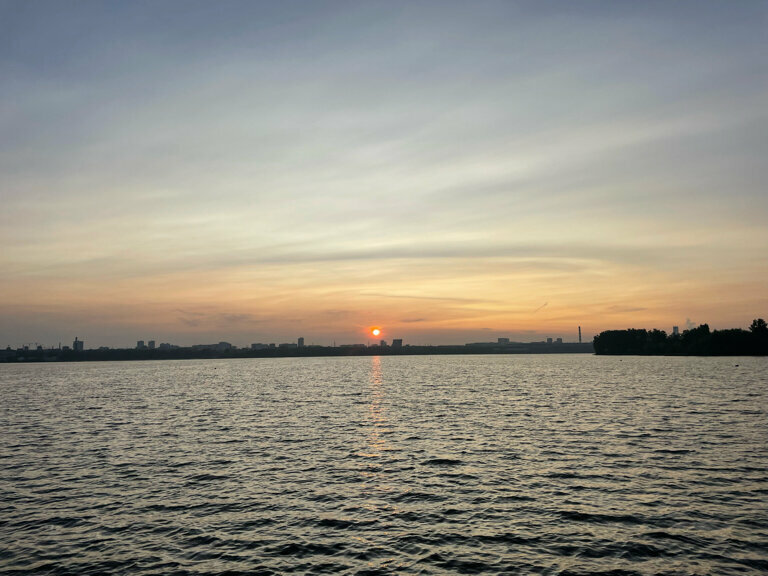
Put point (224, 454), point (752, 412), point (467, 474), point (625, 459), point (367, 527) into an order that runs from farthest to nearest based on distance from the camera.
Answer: point (752, 412), point (224, 454), point (625, 459), point (467, 474), point (367, 527)

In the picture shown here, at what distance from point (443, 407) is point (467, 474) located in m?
48.5

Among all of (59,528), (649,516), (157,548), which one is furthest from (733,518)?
(59,528)

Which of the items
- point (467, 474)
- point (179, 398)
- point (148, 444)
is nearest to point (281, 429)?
point (148, 444)

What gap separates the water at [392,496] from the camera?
83.8ft

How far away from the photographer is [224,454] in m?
51.3

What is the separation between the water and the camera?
83.8ft

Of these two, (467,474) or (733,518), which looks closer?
(733,518)

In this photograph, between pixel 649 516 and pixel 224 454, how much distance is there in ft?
120

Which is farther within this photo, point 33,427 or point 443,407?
point 443,407

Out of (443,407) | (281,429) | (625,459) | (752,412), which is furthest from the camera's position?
(443,407)

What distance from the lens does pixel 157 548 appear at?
27.2m

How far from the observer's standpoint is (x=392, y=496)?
36.2m

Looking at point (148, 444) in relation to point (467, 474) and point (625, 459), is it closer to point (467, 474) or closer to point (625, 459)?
point (467, 474)

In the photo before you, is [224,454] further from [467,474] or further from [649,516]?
[649,516]
